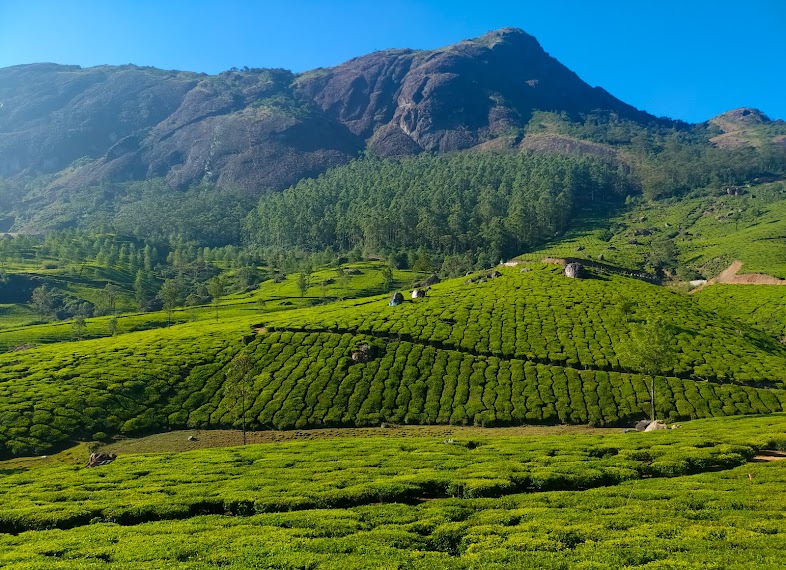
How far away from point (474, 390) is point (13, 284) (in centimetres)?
20275

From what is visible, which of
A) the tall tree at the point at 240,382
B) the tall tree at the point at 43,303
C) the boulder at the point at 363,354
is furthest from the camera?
the tall tree at the point at 43,303

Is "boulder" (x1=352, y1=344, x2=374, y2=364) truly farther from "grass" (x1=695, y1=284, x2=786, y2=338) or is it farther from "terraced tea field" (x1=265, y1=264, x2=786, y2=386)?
"grass" (x1=695, y1=284, x2=786, y2=338)

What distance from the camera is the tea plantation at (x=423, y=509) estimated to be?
20984 millimetres

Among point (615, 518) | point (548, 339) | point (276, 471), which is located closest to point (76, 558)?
point (276, 471)

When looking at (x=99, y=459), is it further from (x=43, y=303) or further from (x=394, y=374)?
(x=43, y=303)

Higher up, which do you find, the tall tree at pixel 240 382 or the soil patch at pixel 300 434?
the tall tree at pixel 240 382

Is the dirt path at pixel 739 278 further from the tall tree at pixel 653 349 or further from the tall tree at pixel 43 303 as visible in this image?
the tall tree at pixel 43 303

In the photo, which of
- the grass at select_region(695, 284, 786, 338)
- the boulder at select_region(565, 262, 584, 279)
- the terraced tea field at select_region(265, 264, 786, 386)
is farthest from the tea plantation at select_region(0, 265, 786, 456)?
the boulder at select_region(565, 262, 584, 279)

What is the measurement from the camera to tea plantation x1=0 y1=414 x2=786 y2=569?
2098 centimetres

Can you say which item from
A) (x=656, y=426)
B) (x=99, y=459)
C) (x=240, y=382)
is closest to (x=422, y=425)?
(x=240, y=382)

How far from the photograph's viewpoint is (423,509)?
1118 inches

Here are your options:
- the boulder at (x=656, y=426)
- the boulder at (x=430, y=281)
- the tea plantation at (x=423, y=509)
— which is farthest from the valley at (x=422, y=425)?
the boulder at (x=430, y=281)

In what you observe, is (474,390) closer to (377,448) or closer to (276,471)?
(377,448)

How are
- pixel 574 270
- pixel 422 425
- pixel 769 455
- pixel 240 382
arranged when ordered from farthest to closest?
pixel 574 270 → pixel 422 425 → pixel 240 382 → pixel 769 455
